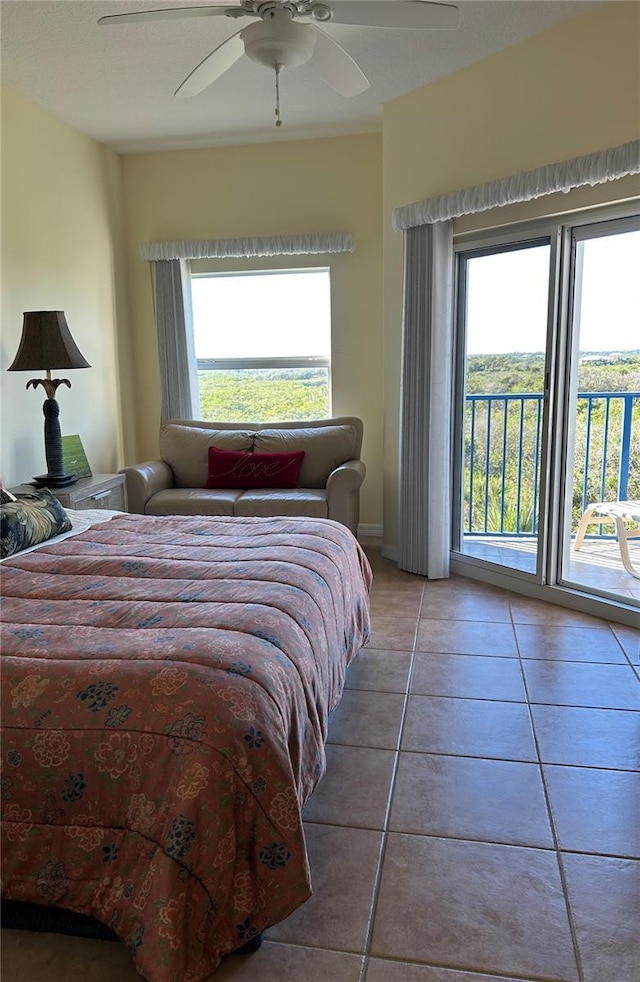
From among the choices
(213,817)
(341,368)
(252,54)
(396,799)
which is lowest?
(396,799)

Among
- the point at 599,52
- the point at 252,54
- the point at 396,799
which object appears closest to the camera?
the point at 396,799

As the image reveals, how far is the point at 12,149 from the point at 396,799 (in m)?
3.83

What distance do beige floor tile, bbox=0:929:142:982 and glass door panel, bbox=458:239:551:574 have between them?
2923 mm

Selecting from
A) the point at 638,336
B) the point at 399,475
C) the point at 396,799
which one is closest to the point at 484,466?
the point at 399,475

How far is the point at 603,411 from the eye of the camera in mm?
4355

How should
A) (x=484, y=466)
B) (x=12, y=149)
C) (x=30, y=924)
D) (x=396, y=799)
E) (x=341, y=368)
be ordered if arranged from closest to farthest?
1. (x=30, y=924)
2. (x=396, y=799)
3. (x=12, y=149)
4. (x=484, y=466)
5. (x=341, y=368)

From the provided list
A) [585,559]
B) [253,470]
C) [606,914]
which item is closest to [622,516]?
[585,559]

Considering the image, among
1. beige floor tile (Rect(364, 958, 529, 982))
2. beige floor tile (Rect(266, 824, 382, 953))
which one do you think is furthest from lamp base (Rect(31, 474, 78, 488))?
beige floor tile (Rect(364, 958, 529, 982))

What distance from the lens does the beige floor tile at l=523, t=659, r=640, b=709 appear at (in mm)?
2697

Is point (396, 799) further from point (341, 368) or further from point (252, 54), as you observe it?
point (341, 368)

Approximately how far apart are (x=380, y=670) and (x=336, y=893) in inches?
50.5

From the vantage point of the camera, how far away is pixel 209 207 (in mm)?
5020

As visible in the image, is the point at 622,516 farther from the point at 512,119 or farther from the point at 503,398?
the point at 512,119

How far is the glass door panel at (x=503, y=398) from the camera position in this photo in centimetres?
380
